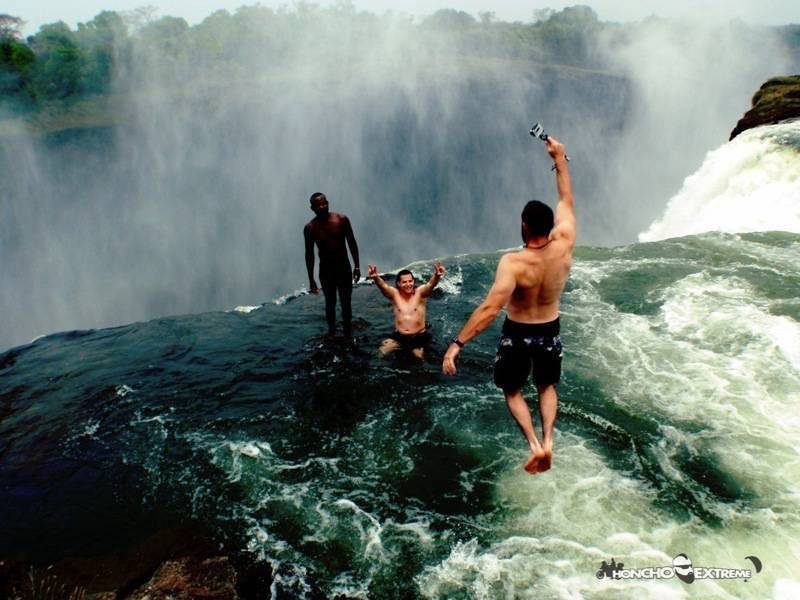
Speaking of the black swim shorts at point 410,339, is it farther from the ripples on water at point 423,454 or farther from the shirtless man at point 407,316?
the ripples on water at point 423,454

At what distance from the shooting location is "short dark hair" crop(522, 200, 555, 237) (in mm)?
3383

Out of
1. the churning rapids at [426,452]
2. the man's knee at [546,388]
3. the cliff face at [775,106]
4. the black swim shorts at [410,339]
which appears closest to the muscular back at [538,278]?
the man's knee at [546,388]

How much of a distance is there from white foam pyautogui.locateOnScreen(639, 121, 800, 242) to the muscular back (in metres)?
13.0

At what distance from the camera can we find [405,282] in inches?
291

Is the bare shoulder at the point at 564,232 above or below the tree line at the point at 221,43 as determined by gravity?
below

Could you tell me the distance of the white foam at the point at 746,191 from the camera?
1370 centimetres

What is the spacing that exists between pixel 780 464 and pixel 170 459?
6.13 meters

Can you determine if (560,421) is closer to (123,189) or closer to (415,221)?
(415,221)

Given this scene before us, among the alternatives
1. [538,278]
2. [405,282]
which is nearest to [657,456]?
[538,278]

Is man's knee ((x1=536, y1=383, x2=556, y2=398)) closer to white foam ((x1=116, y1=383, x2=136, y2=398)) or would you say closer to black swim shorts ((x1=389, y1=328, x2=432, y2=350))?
black swim shorts ((x1=389, y1=328, x2=432, y2=350))

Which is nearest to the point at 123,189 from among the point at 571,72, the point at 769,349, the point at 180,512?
the point at 180,512

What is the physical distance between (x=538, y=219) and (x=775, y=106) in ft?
A: 67.1

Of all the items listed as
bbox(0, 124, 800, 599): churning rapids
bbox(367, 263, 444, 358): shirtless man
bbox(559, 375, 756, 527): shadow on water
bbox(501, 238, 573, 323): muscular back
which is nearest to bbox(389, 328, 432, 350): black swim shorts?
bbox(367, 263, 444, 358): shirtless man

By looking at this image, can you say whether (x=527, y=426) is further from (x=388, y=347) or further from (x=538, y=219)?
(x=388, y=347)
